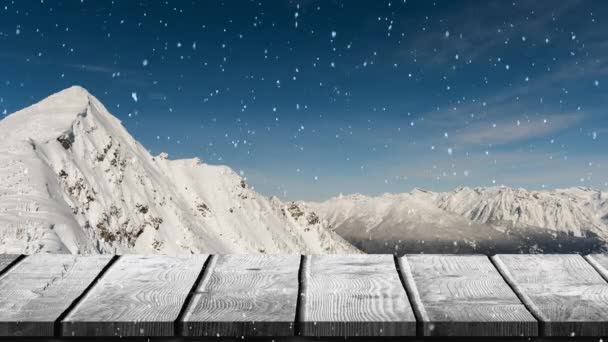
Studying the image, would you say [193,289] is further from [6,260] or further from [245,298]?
[6,260]

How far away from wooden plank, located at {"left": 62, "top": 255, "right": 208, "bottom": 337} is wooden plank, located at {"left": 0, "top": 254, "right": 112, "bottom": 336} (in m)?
0.05

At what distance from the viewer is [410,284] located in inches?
81.7

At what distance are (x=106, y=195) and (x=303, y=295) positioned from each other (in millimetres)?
134343

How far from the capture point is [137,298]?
1.95 m

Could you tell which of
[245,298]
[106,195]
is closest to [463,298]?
[245,298]

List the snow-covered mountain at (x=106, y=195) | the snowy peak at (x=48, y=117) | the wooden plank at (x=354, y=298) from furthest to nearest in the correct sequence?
the snowy peak at (x=48, y=117) < the snow-covered mountain at (x=106, y=195) < the wooden plank at (x=354, y=298)

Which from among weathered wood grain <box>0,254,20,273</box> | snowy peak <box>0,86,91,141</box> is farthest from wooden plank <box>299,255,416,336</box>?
snowy peak <box>0,86,91,141</box>

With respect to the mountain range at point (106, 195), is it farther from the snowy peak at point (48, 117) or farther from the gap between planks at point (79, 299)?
the gap between planks at point (79, 299)

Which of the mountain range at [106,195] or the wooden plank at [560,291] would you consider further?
the mountain range at [106,195]

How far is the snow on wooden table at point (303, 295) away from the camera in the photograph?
5.79ft

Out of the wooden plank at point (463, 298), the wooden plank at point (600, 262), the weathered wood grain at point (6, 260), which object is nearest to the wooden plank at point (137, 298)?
the weathered wood grain at point (6, 260)

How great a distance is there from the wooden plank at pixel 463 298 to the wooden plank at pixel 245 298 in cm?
36

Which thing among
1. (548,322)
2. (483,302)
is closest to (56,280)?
(483,302)

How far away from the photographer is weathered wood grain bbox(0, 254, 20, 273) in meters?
2.24
